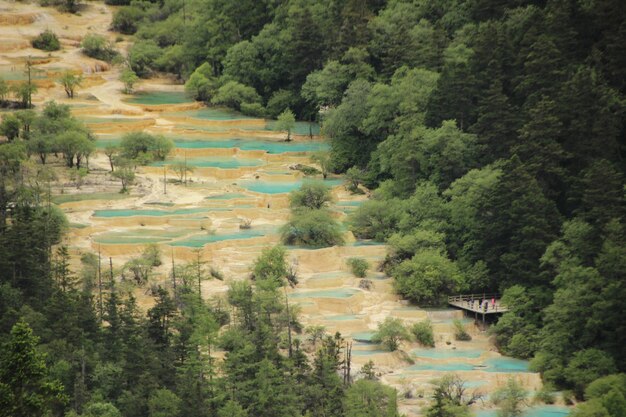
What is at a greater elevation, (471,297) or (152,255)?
(152,255)

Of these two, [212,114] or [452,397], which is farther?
[212,114]

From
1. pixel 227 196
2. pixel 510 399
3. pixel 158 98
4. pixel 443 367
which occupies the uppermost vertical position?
pixel 158 98

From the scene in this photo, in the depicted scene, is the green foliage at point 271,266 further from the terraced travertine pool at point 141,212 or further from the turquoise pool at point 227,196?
the turquoise pool at point 227,196

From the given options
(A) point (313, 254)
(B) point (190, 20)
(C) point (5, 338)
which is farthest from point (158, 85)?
(C) point (5, 338)

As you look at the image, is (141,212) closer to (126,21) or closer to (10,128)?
(10,128)

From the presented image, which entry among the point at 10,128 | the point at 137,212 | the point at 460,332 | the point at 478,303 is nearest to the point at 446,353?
the point at 460,332

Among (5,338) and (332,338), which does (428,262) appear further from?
(5,338)
